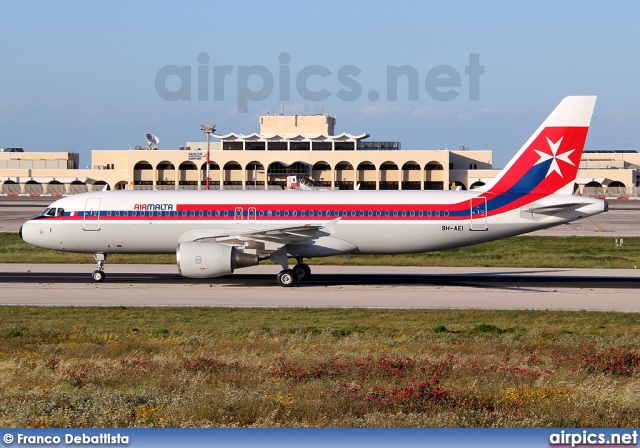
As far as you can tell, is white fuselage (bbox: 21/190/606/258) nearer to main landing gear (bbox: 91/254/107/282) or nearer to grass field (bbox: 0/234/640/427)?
main landing gear (bbox: 91/254/107/282)

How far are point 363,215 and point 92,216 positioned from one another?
12501 millimetres

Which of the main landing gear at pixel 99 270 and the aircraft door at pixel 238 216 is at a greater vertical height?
the aircraft door at pixel 238 216

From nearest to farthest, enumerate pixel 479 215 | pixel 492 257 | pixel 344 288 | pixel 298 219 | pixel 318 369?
pixel 318 369 < pixel 344 288 < pixel 479 215 < pixel 298 219 < pixel 492 257

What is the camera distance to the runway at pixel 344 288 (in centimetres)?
3238

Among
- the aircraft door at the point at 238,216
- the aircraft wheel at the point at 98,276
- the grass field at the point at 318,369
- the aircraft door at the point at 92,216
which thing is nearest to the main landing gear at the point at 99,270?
the aircraft wheel at the point at 98,276

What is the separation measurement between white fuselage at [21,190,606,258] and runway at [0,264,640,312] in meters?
1.89

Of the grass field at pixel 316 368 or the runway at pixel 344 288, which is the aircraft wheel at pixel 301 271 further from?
the grass field at pixel 316 368

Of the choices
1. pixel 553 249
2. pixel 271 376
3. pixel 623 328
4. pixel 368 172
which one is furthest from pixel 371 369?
pixel 368 172

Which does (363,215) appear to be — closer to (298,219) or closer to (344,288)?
(298,219)

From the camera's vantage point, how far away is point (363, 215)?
3791 centimetres

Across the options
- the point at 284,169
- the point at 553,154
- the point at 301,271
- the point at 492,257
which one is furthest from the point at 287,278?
the point at 284,169

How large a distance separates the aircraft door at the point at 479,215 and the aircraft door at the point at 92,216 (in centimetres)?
1712

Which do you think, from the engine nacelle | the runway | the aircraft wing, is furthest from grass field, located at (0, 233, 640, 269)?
the engine nacelle

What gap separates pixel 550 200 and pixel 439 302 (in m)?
8.54
